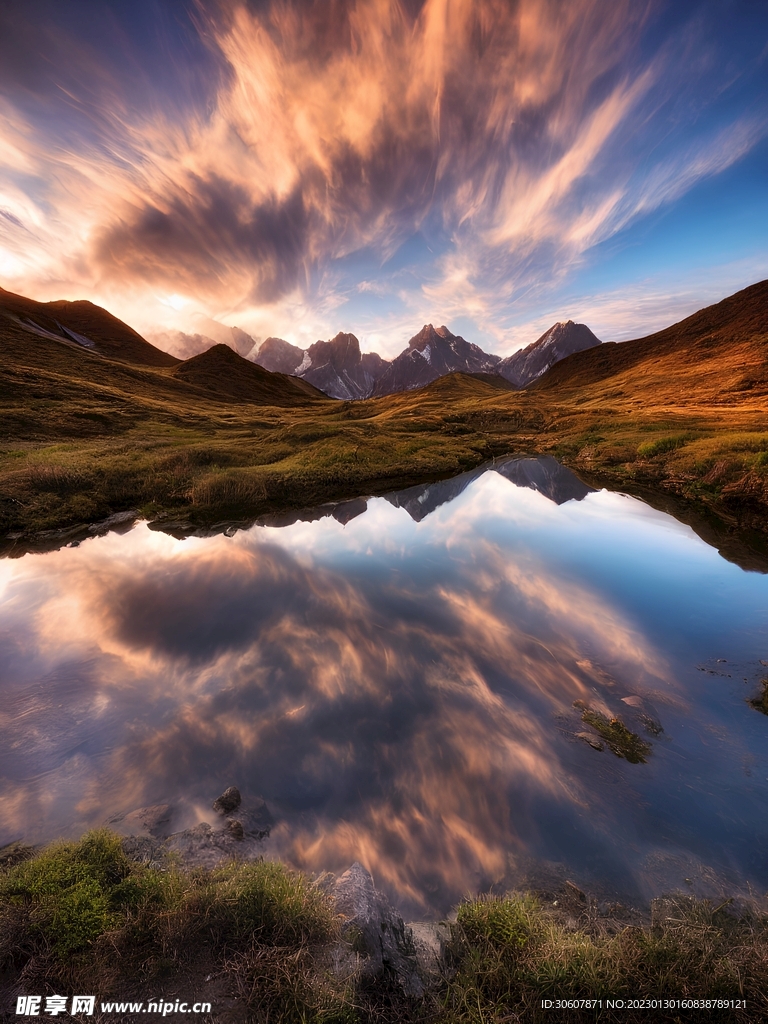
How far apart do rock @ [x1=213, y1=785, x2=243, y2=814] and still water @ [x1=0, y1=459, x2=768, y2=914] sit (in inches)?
9.2

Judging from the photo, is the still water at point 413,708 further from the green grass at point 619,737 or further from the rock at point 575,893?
the rock at point 575,893

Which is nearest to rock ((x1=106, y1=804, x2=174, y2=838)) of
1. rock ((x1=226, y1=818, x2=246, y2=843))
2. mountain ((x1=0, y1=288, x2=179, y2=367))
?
rock ((x1=226, y1=818, x2=246, y2=843))

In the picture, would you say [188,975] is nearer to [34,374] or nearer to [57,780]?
[57,780]

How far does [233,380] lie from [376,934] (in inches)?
6011

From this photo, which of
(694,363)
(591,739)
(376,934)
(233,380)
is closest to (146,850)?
(376,934)

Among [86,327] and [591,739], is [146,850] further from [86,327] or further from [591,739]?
[86,327]

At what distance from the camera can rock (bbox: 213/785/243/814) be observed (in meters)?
6.48

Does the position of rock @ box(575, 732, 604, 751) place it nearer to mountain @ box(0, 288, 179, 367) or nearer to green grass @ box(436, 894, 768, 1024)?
green grass @ box(436, 894, 768, 1024)

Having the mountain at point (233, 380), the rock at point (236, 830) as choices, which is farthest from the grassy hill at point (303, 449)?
the mountain at point (233, 380)

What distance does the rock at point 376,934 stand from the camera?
4.03 meters

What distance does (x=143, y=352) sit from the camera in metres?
155

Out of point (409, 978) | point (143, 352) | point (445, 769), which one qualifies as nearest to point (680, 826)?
point (445, 769)

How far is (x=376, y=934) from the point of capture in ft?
14.4

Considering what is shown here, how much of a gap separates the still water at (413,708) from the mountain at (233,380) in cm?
10871
